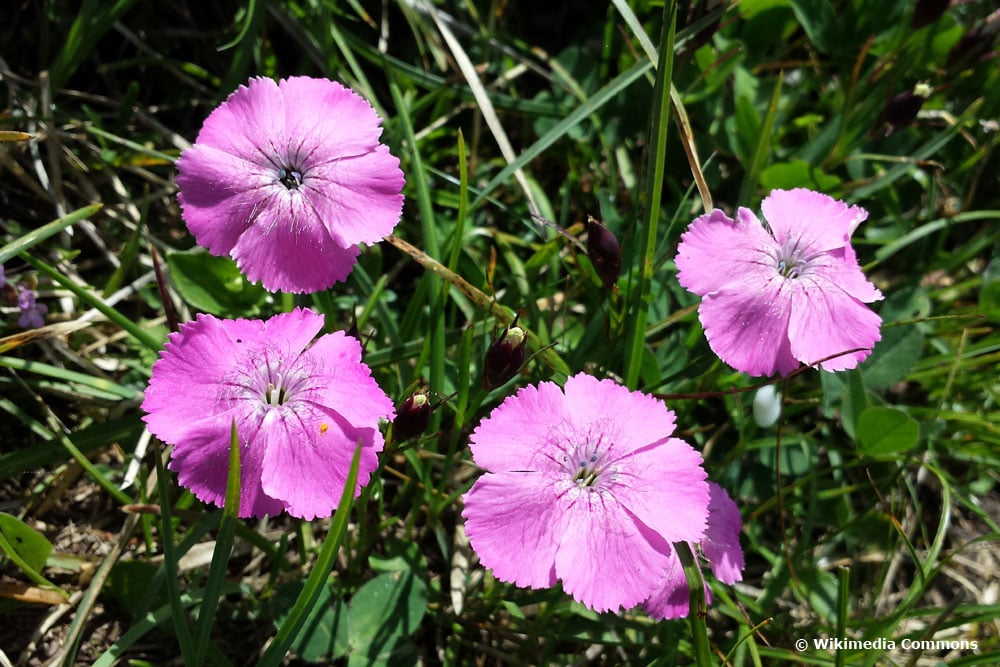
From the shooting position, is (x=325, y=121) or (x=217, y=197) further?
(x=325, y=121)

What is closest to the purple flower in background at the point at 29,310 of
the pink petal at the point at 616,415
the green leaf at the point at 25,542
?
the green leaf at the point at 25,542

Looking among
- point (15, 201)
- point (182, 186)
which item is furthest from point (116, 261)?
point (182, 186)

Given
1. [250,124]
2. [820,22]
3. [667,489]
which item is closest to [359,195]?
[250,124]

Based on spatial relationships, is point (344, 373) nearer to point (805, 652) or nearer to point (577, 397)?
point (577, 397)

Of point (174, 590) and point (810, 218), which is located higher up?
point (810, 218)

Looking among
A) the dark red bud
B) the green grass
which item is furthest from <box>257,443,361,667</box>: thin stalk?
the dark red bud

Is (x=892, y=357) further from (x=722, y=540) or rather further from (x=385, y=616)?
(x=385, y=616)
